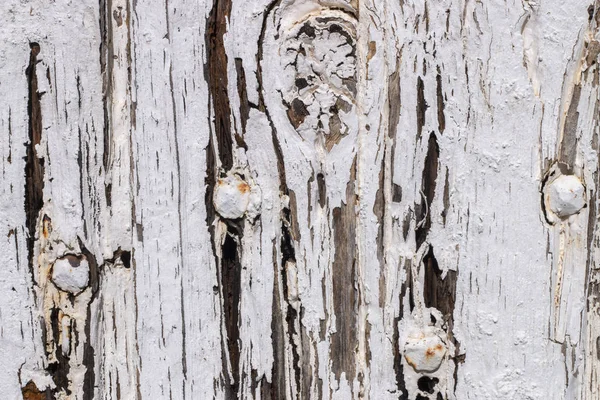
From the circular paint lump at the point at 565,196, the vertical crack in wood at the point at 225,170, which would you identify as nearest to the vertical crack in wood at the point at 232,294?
the vertical crack in wood at the point at 225,170

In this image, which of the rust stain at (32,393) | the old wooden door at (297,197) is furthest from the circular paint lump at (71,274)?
the rust stain at (32,393)

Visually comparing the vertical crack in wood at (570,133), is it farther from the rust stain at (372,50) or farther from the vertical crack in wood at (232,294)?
the vertical crack in wood at (232,294)

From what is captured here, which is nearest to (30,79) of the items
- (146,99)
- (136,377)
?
(146,99)

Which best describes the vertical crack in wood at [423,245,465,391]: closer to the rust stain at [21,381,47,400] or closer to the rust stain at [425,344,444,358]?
the rust stain at [425,344,444,358]

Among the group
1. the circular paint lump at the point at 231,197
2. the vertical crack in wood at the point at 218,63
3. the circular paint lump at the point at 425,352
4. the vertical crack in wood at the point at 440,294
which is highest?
the vertical crack in wood at the point at 218,63

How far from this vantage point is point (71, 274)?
2.67 ft

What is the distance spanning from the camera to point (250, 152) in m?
0.82

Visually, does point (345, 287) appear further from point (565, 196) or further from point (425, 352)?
point (565, 196)

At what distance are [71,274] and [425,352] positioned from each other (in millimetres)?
483

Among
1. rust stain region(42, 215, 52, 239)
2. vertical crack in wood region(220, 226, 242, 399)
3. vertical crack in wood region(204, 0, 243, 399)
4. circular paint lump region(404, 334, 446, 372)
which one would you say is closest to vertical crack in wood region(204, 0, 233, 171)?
vertical crack in wood region(204, 0, 243, 399)

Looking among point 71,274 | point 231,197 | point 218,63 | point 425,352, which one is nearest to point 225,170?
point 231,197

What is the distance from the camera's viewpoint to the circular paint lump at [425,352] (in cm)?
82

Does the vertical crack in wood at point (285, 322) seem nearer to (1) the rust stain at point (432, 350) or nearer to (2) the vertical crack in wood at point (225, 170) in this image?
(2) the vertical crack in wood at point (225, 170)

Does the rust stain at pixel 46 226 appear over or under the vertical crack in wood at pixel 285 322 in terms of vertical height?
over
